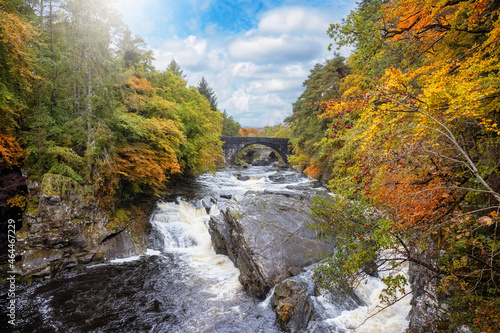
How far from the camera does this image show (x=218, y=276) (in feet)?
38.0

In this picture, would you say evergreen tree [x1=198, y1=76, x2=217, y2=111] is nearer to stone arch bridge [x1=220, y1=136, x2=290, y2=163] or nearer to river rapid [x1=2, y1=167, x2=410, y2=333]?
stone arch bridge [x1=220, y1=136, x2=290, y2=163]

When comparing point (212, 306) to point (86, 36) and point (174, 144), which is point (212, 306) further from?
point (86, 36)

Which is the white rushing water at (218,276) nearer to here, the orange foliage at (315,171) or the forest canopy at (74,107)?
the forest canopy at (74,107)

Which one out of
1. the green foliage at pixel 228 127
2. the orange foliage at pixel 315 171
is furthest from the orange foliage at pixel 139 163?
the green foliage at pixel 228 127

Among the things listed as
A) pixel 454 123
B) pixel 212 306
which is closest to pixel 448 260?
pixel 454 123

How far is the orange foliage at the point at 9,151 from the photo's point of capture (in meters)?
10.0

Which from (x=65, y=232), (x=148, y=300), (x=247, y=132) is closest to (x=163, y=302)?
(x=148, y=300)

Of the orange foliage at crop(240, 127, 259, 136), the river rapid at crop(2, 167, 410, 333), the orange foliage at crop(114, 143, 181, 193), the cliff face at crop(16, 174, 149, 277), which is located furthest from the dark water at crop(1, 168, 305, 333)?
the orange foliage at crop(240, 127, 259, 136)

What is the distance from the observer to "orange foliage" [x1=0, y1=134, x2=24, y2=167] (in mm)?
10023

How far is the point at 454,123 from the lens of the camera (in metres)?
5.22

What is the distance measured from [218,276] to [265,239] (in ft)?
10.2

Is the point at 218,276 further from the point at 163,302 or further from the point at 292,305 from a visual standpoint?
the point at 292,305

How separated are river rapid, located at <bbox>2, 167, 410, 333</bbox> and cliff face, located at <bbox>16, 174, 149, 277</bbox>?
2.16ft

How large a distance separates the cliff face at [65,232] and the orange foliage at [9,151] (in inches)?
52.3
